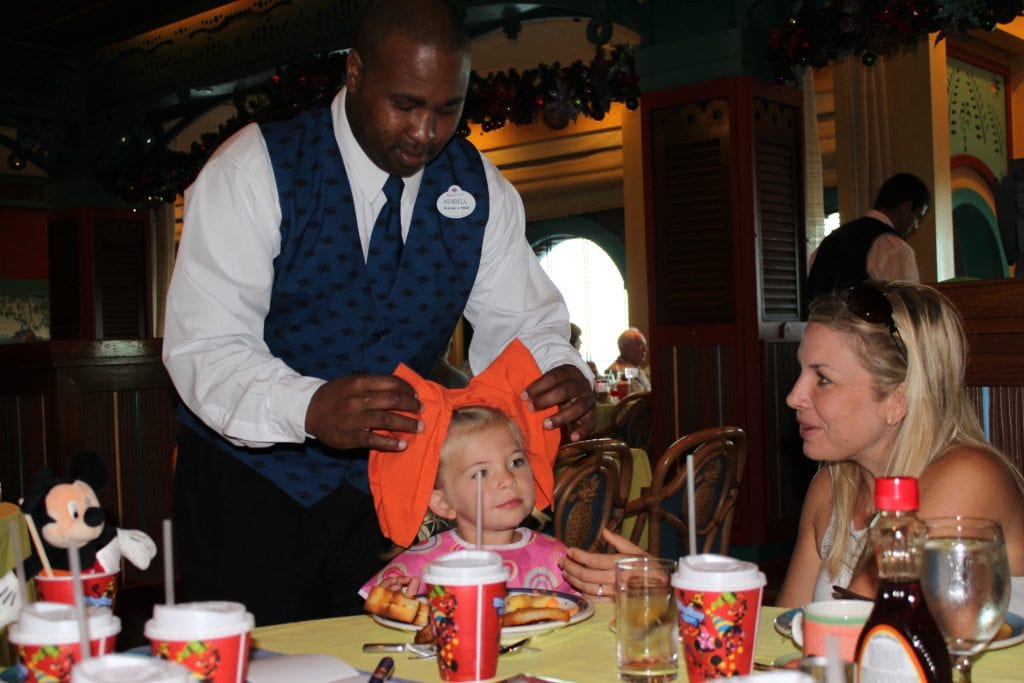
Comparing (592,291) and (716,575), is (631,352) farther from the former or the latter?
(716,575)

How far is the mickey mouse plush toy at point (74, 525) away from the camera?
1.15 meters

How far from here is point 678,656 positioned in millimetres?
1362

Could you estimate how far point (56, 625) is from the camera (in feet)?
3.23

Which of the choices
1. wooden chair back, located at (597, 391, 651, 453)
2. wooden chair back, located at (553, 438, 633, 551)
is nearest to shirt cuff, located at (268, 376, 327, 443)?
wooden chair back, located at (553, 438, 633, 551)

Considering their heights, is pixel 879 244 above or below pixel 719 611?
above

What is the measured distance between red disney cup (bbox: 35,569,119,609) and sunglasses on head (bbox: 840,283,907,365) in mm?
1335

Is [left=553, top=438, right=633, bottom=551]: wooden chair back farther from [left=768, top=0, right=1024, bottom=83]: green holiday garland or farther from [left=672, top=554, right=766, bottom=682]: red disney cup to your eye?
[left=768, top=0, right=1024, bottom=83]: green holiday garland

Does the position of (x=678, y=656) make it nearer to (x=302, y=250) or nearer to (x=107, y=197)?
(x=302, y=250)

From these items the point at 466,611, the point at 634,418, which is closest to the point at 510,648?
the point at 466,611

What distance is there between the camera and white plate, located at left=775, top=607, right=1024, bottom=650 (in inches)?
50.3

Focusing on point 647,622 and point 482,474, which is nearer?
point 647,622

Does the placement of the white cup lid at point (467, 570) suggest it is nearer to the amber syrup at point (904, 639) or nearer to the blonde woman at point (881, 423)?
the amber syrup at point (904, 639)

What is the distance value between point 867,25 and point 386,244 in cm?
405

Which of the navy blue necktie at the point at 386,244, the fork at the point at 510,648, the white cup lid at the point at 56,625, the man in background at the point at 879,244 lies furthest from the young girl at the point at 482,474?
the man in background at the point at 879,244
